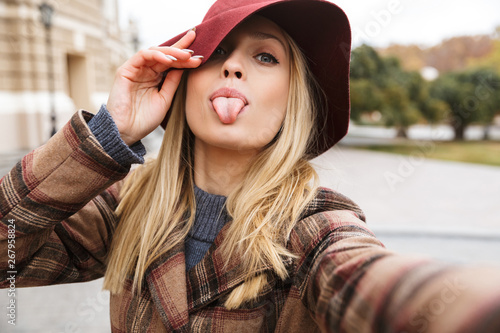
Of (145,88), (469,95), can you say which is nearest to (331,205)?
(145,88)

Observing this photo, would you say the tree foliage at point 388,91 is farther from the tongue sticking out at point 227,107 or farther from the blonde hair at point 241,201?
the tongue sticking out at point 227,107

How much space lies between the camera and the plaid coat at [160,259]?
118 cm

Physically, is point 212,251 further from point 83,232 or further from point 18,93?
point 18,93

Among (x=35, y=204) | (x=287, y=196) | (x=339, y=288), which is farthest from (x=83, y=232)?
(x=339, y=288)

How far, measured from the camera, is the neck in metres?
1.71

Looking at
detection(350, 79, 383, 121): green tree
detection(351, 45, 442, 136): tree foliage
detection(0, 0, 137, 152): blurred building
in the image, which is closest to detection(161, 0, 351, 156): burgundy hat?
detection(0, 0, 137, 152): blurred building

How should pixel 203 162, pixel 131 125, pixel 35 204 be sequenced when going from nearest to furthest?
pixel 35 204
pixel 131 125
pixel 203 162

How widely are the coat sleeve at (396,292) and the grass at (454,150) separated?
19394 mm

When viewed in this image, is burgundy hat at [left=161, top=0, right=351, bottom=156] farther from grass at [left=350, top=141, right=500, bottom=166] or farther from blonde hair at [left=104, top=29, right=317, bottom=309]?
grass at [left=350, top=141, right=500, bottom=166]

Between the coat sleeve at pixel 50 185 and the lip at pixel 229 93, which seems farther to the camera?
the lip at pixel 229 93

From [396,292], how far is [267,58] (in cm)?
106

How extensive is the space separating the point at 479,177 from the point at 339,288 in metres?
14.3

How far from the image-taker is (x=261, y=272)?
1.43m

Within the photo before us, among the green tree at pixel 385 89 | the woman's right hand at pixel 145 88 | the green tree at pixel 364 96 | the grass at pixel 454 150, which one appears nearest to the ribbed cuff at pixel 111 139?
the woman's right hand at pixel 145 88
